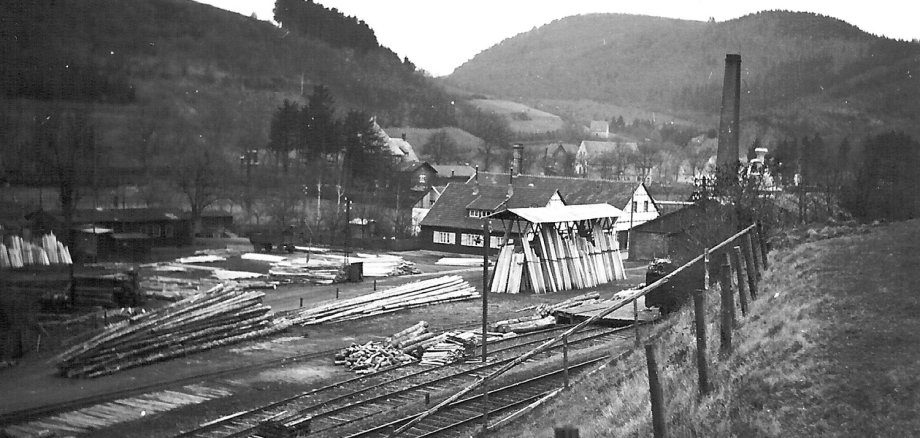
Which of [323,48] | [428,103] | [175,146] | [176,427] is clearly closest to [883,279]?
[176,427]

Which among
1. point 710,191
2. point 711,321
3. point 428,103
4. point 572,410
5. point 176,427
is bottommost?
point 176,427

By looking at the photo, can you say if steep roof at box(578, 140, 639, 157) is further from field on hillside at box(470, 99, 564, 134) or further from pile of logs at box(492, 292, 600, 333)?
pile of logs at box(492, 292, 600, 333)

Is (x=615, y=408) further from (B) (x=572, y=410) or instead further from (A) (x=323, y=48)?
(A) (x=323, y=48)

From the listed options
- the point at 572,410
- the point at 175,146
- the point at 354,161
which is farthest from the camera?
the point at 354,161

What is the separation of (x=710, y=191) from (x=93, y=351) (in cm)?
2001

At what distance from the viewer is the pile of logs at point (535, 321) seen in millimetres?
24297

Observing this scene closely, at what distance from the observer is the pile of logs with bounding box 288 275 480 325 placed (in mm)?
26672

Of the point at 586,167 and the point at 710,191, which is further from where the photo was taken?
the point at 586,167

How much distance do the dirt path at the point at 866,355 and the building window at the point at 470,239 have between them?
1332 inches

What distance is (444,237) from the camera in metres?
47.8

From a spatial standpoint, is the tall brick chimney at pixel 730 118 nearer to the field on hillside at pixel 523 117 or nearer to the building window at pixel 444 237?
the building window at pixel 444 237

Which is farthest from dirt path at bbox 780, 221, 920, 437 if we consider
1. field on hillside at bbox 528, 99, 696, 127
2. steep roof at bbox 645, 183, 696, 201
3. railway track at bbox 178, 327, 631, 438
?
field on hillside at bbox 528, 99, 696, 127

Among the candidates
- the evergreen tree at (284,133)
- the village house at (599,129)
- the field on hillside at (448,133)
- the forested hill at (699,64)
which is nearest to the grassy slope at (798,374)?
the forested hill at (699,64)

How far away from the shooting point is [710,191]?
27.9 metres
